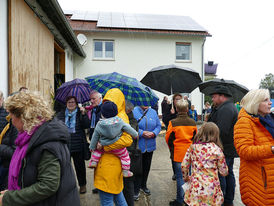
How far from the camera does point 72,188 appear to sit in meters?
1.75

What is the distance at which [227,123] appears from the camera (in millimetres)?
3418

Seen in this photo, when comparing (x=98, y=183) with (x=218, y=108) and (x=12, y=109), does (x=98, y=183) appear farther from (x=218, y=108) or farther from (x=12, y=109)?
(x=218, y=108)

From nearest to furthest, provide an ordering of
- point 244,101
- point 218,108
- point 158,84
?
point 244,101, point 218,108, point 158,84

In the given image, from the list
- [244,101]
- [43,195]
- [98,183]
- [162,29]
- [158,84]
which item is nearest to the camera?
[43,195]

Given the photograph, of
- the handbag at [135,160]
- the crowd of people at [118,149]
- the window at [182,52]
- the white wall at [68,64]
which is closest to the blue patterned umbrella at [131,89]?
the crowd of people at [118,149]

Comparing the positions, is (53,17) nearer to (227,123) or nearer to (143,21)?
(227,123)

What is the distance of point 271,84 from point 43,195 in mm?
57470

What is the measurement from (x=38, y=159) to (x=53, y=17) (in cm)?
712

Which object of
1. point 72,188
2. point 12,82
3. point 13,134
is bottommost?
point 72,188

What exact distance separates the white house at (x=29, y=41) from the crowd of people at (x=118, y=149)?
1.74m

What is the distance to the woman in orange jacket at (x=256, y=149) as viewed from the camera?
7.39ft

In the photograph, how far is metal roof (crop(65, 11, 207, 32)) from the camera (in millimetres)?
15633

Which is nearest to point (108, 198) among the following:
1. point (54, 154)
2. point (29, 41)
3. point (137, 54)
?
point (54, 154)

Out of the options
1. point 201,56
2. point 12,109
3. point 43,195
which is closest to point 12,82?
point 12,109
